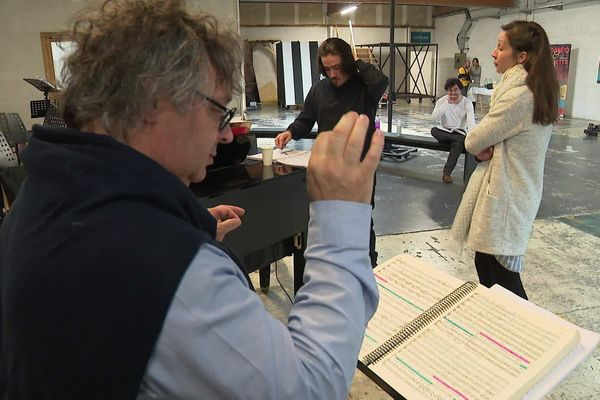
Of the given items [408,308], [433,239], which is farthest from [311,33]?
[408,308]

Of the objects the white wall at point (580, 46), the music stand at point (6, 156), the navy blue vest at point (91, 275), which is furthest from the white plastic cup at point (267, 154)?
the white wall at point (580, 46)

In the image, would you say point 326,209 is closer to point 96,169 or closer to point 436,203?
point 96,169

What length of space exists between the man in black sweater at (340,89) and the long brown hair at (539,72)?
36.3 inches

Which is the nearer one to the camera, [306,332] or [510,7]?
[306,332]

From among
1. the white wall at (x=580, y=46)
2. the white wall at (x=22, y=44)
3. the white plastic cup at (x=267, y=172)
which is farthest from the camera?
the white wall at (x=580, y=46)

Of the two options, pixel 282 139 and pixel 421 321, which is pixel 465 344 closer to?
pixel 421 321

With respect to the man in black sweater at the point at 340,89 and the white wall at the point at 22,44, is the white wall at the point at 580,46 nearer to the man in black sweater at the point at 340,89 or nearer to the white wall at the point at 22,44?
the white wall at the point at 22,44

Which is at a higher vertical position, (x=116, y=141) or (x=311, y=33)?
(x=311, y=33)

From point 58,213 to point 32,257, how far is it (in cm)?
6

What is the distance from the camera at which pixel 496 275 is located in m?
2.17

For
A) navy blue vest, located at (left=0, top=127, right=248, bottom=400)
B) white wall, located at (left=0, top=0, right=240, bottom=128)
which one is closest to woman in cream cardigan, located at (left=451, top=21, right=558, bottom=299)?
navy blue vest, located at (left=0, top=127, right=248, bottom=400)

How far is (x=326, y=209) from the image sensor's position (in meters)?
0.67

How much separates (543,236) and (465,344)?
9.68ft

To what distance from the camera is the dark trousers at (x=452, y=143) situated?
5.26 m
